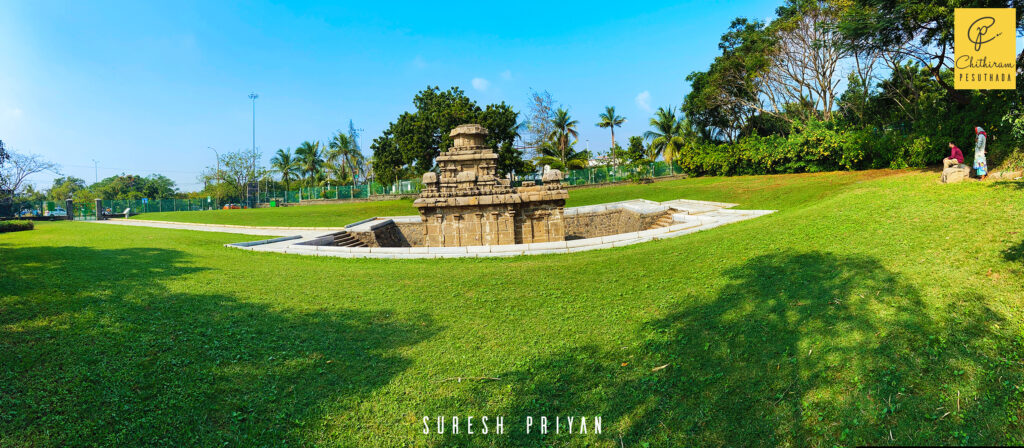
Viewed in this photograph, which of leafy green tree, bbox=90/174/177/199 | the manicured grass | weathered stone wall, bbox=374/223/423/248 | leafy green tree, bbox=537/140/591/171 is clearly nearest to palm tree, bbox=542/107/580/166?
leafy green tree, bbox=537/140/591/171

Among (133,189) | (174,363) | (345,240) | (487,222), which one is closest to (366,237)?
(345,240)

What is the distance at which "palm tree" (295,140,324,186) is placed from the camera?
57.9m

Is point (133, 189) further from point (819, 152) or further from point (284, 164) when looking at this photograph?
point (819, 152)

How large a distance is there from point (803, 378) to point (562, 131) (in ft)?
148

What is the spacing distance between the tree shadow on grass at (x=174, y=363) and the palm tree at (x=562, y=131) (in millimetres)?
41839

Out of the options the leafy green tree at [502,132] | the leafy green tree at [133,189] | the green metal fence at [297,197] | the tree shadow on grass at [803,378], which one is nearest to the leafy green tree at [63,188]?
the leafy green tree at [133,189]

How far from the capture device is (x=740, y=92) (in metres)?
34.0

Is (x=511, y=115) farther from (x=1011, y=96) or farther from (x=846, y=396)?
(x=846, y=396)

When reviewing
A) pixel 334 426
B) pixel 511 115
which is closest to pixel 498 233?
pixel 334 426

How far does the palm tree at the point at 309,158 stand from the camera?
57.9 m

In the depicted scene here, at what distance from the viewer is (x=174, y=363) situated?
4.32m

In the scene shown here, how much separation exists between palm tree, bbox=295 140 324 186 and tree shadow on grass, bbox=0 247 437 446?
5552cm

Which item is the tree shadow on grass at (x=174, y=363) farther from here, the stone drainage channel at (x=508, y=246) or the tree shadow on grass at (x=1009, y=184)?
the tree shadow on grass at (x=1009, y=184)

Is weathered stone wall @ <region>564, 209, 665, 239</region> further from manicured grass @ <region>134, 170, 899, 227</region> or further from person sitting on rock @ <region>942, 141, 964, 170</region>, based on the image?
person sitting on rock @ <region>942, 141, 964, 170</region>
